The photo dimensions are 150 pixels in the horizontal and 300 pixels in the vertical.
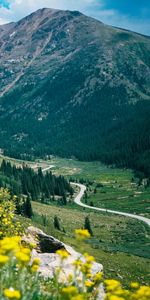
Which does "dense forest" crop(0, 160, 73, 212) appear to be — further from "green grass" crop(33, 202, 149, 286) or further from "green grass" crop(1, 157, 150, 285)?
"green grass" crop(33, 202, 149, 286)

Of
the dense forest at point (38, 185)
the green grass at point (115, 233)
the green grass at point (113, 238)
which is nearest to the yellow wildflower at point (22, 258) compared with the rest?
the green grass at point (115, 233)

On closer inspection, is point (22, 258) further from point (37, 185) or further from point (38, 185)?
point (38, 185)

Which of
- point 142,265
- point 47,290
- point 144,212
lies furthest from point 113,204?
point 47,290

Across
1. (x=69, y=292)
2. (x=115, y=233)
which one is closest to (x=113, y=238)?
(x=115, y=233)

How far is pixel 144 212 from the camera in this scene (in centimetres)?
14150

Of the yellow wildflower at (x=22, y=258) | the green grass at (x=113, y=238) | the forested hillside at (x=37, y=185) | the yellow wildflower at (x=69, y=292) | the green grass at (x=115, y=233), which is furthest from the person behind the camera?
the forested hillside at (x=37, y=185)

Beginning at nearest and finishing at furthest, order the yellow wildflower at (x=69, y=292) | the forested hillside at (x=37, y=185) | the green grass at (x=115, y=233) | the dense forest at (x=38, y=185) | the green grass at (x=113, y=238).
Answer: the yellow wildflower at (x=69, y=292), the green grass at (x=115, y=233), the green grass at (x=113, y=238), the dense forest at (x=38, y=185), the forested hillside at (x=37, y=185)

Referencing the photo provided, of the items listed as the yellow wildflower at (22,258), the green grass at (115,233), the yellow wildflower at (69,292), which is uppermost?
the yellow wildflower at (22,258)

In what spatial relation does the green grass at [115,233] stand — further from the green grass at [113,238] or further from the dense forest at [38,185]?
the dense forest at [38,185]

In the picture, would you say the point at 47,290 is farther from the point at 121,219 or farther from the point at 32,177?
the point at 32,177

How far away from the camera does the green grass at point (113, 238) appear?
6089 centimetres

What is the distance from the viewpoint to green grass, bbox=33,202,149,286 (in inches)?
2397

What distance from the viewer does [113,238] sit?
98.4 meters

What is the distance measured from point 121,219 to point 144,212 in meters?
15.8
